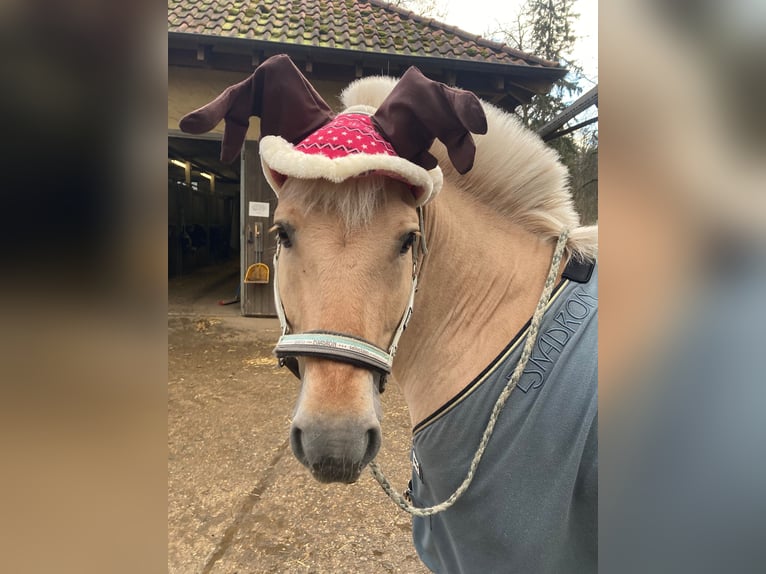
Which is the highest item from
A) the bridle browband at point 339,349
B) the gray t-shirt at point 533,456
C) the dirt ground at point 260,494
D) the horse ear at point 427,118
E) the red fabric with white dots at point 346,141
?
the horse ear at point 427,118

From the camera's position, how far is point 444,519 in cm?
119

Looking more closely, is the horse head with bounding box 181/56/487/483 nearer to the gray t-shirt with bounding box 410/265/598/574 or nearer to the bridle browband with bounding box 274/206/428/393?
the bridle browband with bounding box 274/206/428/393

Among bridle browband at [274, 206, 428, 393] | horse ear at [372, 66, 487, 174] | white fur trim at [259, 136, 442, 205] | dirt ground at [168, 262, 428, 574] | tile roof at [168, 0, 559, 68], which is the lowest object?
dirt ground at [168, 262, 428, 574]

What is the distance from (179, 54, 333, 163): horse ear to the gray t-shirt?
34.5 inches

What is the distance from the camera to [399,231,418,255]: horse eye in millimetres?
1138

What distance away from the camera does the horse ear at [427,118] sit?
1.12 metres

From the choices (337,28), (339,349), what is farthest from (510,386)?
(337,28)

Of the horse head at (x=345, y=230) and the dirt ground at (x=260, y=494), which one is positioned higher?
the horse head at (x=345, y=230)

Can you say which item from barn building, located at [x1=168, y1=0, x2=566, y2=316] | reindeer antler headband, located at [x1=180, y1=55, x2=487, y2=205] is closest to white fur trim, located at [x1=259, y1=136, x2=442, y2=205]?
reindeer antler headband, located at [x1=180, y1=55, x2=487, y2=205]

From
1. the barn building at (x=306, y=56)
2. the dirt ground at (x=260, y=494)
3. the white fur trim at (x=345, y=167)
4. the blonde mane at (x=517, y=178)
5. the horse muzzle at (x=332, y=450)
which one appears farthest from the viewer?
the barn building at (x=306, y=56)

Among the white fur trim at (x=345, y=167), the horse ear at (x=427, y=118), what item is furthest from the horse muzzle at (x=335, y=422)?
the horse ear at (x=427, y=118)

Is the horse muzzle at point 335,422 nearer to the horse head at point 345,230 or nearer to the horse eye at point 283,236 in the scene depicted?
the horse head at point 345,230
